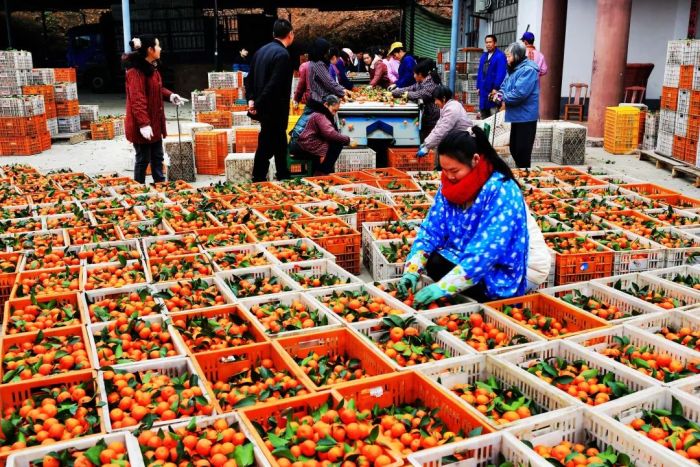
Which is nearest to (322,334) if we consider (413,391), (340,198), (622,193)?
(413,391)

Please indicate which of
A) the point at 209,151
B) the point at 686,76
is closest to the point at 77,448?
the point at 209,151

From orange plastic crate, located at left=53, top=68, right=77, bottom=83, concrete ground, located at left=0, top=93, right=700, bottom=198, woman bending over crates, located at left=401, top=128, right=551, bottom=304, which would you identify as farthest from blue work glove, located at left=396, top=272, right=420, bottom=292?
orange plastic crate, located at left=53, top=68, right=77, bottom=83

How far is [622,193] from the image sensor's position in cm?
682

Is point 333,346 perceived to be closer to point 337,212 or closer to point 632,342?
point 632,342

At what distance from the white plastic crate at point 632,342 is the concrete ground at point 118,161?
229 inches

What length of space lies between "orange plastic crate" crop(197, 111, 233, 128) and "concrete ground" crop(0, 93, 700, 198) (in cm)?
76

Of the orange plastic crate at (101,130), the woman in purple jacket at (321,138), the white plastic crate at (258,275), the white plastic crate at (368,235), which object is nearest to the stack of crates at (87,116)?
the orange plastic crate at (101,130)

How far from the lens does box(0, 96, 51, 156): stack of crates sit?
11.6 m

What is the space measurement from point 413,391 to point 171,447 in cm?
109

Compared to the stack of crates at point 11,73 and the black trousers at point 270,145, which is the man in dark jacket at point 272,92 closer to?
the black trousers at point 270,145

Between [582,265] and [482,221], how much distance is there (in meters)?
1.50

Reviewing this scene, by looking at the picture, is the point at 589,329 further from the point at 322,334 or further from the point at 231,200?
the point at 231,200

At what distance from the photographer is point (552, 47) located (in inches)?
569

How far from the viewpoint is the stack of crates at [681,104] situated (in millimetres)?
9199
